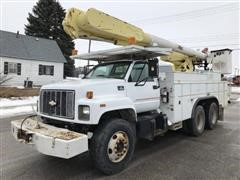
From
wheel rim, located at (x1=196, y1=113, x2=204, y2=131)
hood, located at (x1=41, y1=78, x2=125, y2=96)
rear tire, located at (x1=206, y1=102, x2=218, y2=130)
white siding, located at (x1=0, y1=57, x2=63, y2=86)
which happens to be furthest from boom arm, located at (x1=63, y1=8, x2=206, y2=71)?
white siding, located at (x1=0, y1=57, x2=63, y2=86)

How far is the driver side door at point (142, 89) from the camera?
464cm

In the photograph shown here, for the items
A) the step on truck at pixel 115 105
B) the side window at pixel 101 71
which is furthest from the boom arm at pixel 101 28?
the side window at pixel 101 71

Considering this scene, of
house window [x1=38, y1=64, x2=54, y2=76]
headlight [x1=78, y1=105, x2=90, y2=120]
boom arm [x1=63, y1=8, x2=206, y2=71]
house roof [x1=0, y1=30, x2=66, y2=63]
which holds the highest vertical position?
house roof [x1=0, y1=30, x2=66, y2=63]

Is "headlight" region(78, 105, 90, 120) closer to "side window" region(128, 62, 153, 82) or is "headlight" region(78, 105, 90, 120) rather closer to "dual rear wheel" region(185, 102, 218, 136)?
"side window" region(128, 62, 153, 82)

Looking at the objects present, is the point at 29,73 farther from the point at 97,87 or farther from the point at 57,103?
the point at 97,87

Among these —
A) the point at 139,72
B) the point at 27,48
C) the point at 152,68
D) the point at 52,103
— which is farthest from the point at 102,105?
the point at 27,48

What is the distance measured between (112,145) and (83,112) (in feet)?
2.63

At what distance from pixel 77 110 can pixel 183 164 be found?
7.73 ft

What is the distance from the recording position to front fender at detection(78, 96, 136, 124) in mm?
3658

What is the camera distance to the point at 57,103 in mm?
4105

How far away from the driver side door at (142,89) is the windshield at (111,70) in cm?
20

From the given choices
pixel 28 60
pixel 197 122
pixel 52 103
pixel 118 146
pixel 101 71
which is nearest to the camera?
pixel 118 146

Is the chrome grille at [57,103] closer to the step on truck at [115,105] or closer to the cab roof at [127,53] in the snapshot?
the step on truck at [115,105]

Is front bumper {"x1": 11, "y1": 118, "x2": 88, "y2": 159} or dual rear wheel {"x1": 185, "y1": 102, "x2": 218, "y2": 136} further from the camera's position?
dual rear wheel {"x1": 185, "y1": 102, "x2": 218, "y2": 136}
